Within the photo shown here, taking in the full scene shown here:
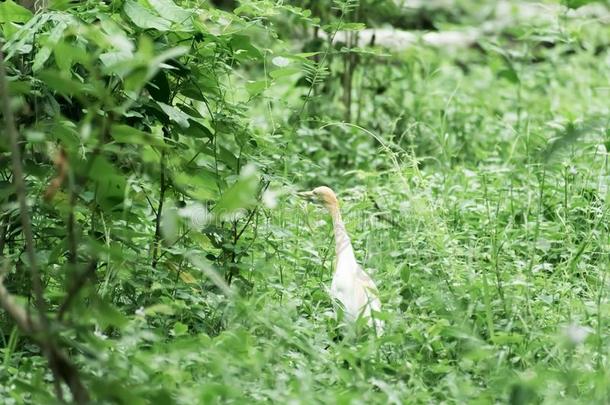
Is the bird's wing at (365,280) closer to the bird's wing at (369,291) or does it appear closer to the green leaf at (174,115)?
the bird's wing at (369,291)

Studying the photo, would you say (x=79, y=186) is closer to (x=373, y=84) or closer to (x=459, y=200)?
(x=459, y=200)

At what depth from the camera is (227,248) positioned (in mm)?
4105

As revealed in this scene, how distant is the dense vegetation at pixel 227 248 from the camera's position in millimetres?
3010

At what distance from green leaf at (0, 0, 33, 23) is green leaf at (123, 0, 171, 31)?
12.8 inches

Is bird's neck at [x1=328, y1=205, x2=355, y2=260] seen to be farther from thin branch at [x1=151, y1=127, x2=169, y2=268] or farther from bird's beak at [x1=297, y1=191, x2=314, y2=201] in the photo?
thin branch at [x1=151, y1=127, x2=169, y2=268]

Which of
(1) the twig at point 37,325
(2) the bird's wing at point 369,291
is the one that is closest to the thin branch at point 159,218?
(2) the bird's wing at point 369,291

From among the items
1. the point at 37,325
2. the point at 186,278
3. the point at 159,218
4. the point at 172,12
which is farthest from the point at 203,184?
the point at 37,325

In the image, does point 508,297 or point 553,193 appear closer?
point 508,297

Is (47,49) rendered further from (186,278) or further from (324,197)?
(324,197)

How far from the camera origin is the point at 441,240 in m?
4.41

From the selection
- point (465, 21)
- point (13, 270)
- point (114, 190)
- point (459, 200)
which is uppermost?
point (114, 190)

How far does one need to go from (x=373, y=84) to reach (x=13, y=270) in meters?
3.68

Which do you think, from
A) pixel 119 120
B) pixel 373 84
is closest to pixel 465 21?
pixel 373 84

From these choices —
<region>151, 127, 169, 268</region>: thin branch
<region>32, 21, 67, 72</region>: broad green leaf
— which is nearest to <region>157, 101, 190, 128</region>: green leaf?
<region>151, 127, 169, 268</region>: thin branch
